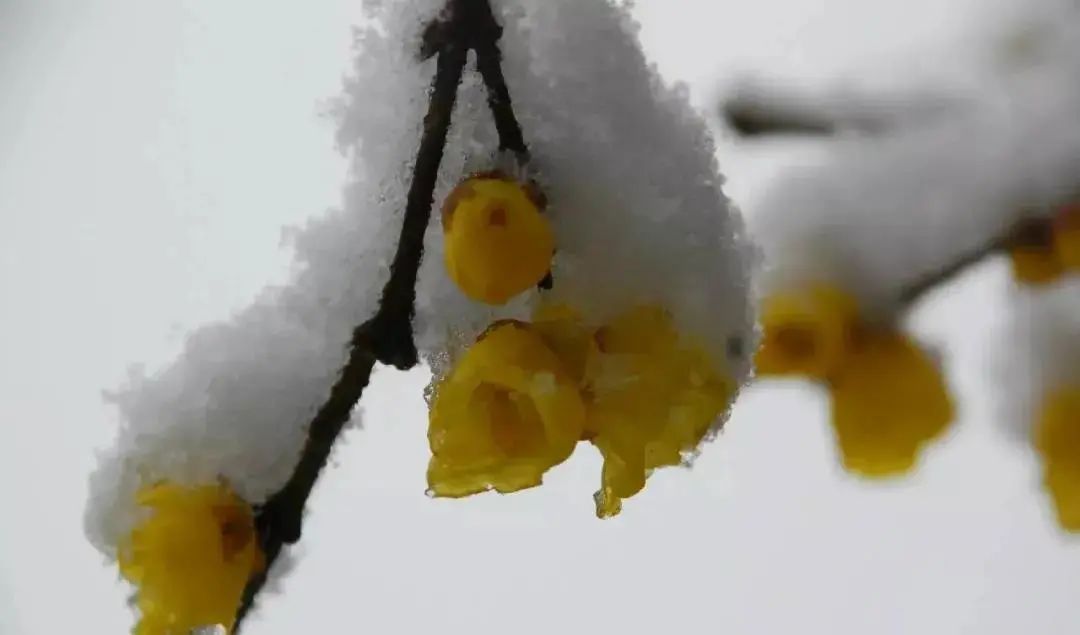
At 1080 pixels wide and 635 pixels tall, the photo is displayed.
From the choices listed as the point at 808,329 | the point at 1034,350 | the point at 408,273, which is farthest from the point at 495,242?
the point at 1034,350

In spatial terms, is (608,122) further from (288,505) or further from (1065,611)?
(1065,611)

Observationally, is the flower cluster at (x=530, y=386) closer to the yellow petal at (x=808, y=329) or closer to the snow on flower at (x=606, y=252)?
the snow on flower at (x=606, y=252)

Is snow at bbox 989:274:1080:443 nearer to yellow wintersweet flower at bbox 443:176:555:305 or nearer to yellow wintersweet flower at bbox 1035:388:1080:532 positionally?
yellow wintersweet flower at bbox 1035:388:1080:532

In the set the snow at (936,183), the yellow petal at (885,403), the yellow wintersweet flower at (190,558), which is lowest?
the yellow wintersweet flower at (190,558)

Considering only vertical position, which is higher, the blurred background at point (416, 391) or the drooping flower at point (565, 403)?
the blurred background at point (416, 391)

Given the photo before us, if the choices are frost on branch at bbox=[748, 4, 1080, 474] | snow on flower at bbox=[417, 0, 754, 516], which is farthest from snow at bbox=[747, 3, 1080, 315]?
snow on flower at bbox=[417, 0, 754, 516]

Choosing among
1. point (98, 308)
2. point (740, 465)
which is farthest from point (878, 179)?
point (98, 308)

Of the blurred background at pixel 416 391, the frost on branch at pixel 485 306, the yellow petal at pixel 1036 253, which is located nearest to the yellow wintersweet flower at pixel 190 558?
the frost on branch at pixel 485 306
